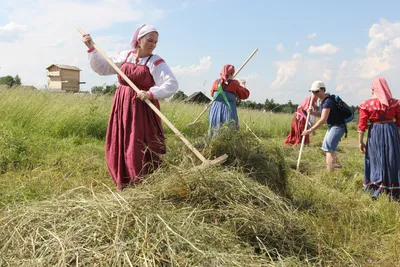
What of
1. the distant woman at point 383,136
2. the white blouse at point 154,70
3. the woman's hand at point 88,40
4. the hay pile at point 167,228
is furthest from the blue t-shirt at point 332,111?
the woman's hand at point 88,40

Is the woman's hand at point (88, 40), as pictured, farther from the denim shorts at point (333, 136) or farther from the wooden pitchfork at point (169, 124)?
the denim shorts at point (333, 136)

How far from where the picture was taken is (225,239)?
2076 millimetres

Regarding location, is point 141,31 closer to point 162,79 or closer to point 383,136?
point 162,79

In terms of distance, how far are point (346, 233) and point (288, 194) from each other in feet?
1.99

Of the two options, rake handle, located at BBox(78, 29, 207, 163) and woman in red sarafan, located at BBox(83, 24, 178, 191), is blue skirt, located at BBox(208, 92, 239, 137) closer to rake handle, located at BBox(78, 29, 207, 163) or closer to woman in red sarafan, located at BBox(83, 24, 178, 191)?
woman in red sarafan, located at BBox(83, 24, 178, 191)

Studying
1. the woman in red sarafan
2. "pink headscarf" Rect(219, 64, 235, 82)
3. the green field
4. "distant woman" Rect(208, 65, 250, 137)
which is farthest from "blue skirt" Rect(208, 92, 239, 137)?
the woman in red sarafan

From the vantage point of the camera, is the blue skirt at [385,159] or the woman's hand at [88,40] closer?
the woman's hand at [88,40]

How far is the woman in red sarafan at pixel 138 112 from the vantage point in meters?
3.29

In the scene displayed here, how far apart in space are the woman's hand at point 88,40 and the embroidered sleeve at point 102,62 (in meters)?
0.07

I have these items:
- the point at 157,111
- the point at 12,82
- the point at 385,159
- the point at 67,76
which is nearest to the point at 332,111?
the point at 385,159

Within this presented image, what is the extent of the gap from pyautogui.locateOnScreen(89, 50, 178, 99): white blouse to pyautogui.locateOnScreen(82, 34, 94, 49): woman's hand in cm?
6

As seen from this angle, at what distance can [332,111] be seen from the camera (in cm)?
499

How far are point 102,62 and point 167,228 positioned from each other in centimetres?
216

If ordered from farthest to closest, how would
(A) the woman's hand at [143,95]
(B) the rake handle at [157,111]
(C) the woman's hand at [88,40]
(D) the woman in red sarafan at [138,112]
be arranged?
(C) the woman's hand at [88,40] → (D) the woman in red sarafan at [138,112] → (A) the woman's hand at [143,95] → (B) the rake handle at [157,111]
